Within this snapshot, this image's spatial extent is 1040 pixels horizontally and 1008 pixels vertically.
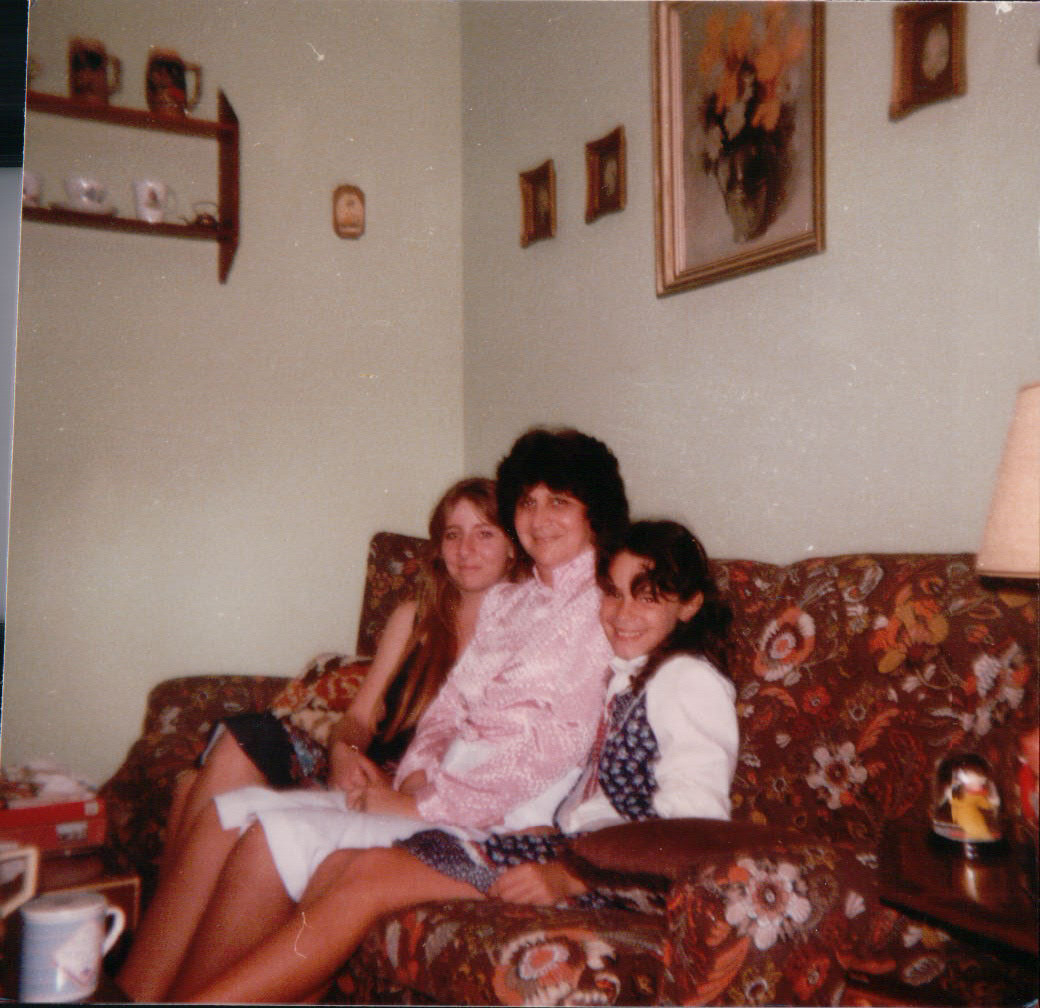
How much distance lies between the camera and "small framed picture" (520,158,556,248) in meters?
2.17

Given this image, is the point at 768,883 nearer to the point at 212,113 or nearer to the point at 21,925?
the point at 21,925

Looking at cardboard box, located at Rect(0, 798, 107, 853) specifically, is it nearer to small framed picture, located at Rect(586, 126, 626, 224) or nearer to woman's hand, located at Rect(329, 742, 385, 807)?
woman's hand, located at Rect(329, 742, 385, 807)

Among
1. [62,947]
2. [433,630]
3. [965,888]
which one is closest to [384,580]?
[433,630]

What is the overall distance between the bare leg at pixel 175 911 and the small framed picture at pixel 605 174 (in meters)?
1.44

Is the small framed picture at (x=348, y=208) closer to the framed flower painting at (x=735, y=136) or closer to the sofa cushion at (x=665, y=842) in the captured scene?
the framed flower painting at (x=735, y=136)

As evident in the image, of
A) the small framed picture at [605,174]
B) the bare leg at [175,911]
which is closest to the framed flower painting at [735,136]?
the small framed picture at [605,174]

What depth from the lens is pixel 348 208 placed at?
2.35 metres

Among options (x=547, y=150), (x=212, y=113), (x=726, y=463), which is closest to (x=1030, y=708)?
(x=726, y=463)

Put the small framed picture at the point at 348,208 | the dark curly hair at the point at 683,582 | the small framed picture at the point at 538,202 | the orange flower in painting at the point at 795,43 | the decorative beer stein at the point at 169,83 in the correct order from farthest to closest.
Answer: the small framed picture at the point at 348,208 → the small framed picture at the point at 538,202 → the decorative beer stein at the point at 169,83 → the orange flower in painting at the point at 795,43 → the dark curly hair at the point at 683,582

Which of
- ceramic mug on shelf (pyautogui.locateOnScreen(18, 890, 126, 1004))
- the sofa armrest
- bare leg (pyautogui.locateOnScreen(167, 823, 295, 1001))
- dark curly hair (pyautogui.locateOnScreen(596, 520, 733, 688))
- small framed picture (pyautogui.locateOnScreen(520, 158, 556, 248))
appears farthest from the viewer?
small framed picture (pyautogui.locateOnScreen(520, 158, 556, 248))

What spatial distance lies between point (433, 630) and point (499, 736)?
443 mm

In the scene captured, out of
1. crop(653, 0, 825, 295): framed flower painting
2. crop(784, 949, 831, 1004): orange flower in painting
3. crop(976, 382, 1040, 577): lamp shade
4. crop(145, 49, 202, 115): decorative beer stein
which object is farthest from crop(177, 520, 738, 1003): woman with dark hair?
crop(145, 49, 202, 115): decorative beer stein

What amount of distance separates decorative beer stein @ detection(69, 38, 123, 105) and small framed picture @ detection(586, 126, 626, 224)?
3.40 feet

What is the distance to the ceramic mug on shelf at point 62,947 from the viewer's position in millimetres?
1143
